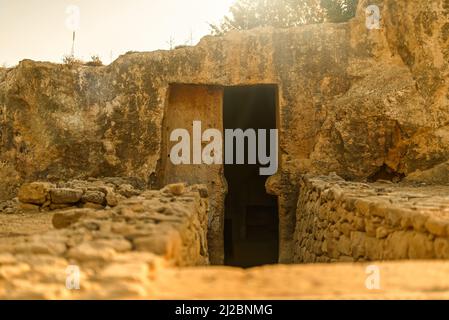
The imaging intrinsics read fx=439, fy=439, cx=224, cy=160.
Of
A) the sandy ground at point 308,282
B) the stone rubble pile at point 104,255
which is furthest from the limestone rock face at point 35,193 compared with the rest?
the sandy ground at point 308,282

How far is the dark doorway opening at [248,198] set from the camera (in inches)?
391

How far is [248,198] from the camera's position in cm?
1145

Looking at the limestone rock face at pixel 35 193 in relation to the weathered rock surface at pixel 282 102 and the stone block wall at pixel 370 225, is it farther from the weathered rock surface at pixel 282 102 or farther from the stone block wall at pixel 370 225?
the stone block wall at pixel 370 225

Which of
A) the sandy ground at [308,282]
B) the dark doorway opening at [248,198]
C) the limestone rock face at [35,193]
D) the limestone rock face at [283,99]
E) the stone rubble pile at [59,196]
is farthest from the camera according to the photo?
the dark doorway opening at [248,198]

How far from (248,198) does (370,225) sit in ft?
26.0

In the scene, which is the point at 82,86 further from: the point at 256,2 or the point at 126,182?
the point at 256,2

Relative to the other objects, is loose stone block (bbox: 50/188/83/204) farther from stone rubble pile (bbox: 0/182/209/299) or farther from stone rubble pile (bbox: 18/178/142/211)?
stone rubble pile (bbox: 0/182/209/299)

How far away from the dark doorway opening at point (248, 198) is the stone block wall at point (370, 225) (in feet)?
13.7

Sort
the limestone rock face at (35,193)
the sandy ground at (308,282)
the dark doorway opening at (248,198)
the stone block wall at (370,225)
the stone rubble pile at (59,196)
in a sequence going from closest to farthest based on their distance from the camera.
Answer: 1. the sandy ground at (308,282)
2. the stone block wall at (370,225)
3. the stone rubble pile at (59,196)
4. the limestone rock face at (35,193)
5. the dark doorway opening at (248,198)

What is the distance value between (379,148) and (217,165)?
266cm

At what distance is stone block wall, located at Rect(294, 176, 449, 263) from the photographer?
278 cm

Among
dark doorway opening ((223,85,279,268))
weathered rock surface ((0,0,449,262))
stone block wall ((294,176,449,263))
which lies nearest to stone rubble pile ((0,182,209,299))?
stone block wall ((294,176,449,263))

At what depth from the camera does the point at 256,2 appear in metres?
14.1
